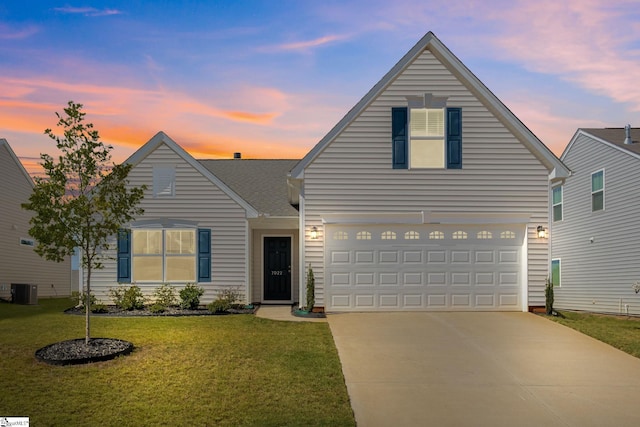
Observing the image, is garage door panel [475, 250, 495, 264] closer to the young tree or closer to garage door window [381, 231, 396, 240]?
garage door window [381, 231, 396, 240]

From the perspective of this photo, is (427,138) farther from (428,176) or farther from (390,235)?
(390,235)

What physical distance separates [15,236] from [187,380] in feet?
65.3

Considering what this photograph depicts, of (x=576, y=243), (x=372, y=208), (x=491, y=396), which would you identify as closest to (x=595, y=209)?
(x=576, y=243)

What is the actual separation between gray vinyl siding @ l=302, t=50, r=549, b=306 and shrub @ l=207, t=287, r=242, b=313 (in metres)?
2.73

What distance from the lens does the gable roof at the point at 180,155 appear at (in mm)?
18094

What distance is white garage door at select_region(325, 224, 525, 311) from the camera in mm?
16547

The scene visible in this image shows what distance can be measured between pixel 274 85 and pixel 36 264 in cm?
1586

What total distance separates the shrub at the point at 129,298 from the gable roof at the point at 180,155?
386cm

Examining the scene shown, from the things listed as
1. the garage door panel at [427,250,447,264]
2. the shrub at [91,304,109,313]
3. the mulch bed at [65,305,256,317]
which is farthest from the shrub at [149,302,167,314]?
the garage door panel at [427,250,447,264]

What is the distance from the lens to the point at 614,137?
23359 mm

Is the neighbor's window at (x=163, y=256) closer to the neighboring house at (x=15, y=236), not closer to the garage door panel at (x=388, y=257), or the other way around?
the garage door panel at (x=388, y=257)

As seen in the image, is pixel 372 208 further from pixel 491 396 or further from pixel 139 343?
pixel 491 396

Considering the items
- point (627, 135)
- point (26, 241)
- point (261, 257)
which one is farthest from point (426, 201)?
point (26, 241)

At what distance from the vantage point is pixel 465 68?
53.5 feet
